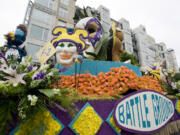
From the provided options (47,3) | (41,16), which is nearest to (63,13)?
(47,3)

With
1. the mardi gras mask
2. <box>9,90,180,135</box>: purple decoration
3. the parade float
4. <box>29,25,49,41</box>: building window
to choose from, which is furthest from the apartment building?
<box>9,90,180,135</box>: purple decoration

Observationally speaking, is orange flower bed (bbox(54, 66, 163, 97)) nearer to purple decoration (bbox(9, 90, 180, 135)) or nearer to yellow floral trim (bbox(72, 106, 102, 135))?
purple decoration (bbox(9, 90, 180, 135))

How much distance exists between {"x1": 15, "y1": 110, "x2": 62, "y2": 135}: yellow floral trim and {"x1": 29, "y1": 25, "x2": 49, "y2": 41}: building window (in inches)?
543

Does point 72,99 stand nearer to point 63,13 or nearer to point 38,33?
point 38,33

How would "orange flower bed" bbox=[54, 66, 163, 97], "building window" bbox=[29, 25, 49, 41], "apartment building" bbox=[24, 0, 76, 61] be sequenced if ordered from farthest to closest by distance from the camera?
"building window" bbox=[29, 25, 49, 41], "apartment building" bbox=[24, 0, 76, 61], "orange flower bed" bbox=[54, 66, 163, 97]

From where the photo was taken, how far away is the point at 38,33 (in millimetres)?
13906

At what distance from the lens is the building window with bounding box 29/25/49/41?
13.5 metres

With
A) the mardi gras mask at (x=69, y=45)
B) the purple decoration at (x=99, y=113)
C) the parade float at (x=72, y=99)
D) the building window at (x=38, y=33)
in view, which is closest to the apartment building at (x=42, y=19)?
the building window at (x=38, y=33)

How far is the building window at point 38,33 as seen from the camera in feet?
44.2

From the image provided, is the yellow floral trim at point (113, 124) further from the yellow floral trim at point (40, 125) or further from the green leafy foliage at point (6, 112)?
the green leafy foliage at point (6, 112)

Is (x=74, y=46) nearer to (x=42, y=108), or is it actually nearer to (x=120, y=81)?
(x=120, y=81)

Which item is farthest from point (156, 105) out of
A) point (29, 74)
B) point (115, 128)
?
point (29, 74)

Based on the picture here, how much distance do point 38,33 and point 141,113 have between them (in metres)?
14.5

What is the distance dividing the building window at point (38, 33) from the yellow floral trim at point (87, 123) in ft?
45.0
